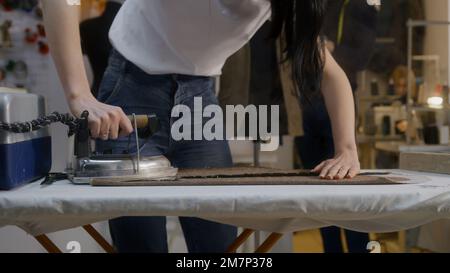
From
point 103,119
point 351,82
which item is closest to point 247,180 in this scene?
point 103,119

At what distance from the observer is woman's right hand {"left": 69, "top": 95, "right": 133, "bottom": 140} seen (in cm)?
72

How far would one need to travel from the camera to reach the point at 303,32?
879 millimetres

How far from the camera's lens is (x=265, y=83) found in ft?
4.78

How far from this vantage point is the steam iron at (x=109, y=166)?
0.73 metres

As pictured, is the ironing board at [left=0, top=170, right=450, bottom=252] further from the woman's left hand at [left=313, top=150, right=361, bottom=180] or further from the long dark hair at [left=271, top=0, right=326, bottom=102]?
the long dark hair at [left=271, top=0, right=326, bottom=102]

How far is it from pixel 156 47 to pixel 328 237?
0.87 meters

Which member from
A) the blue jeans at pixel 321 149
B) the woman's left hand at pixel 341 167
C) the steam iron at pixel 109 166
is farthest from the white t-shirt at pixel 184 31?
the blue jeans at pixel 321 149

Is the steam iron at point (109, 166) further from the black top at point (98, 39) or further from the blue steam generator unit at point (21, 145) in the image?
the black top at point (98, 39)

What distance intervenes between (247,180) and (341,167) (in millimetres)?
169

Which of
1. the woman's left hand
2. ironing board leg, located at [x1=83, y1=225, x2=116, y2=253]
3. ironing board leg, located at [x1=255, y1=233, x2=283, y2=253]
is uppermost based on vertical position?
the woman's left hand

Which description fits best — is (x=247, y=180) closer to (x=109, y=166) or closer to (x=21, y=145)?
(x=109, y=166)

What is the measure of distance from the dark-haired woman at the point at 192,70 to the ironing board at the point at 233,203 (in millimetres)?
151

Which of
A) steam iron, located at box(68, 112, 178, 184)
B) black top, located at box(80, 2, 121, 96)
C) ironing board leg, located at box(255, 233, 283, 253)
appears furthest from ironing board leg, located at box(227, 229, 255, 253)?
black top, located at box(80, 2, 121, 96)
